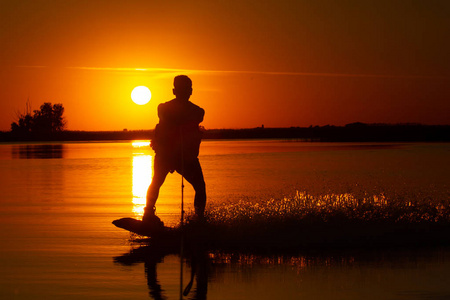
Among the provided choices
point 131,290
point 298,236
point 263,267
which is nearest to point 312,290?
point 263,267

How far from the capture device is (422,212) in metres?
9.87

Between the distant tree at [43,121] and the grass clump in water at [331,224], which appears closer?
the grass clump in water at [331,224]

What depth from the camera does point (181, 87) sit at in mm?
8812

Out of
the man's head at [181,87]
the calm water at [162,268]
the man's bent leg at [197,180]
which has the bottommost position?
the calm water at [162,268]

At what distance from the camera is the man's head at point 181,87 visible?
8.81 m

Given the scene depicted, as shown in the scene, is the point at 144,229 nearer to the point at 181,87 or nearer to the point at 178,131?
the point at 178,131

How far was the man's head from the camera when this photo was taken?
8.81 metres

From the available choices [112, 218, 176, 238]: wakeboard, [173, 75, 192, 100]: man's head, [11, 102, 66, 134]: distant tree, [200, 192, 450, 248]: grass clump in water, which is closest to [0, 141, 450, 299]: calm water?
[112, 218, 176, 238]: wakeboard

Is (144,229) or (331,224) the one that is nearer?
(144,229)

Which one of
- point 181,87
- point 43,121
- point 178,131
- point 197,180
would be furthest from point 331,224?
point 43,121

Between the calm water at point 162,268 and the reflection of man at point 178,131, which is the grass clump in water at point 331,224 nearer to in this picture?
the calm water at point 162,268

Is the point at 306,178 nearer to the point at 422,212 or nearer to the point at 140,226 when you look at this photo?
the point at 422,212

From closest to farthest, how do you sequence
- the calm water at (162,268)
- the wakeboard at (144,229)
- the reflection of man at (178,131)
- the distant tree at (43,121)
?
the calm water at (162,268) → the reflection of man at (178,131) → the wakeboard at (144,229) → the distant tree at (43,121)

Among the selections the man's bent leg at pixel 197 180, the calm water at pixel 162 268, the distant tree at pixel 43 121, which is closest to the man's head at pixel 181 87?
the man's bent leg at pixel 197 180
